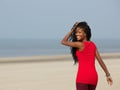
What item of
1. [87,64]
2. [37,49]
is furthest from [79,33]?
[37,49]

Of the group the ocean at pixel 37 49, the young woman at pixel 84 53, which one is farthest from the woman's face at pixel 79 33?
the ocean at pixel 37 49

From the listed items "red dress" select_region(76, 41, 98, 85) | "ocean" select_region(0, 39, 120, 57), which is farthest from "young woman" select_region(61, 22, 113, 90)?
"ocean" select_region(0, 39, 120, 57)

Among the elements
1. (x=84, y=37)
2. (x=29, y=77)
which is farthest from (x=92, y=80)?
(x=29, y=77)

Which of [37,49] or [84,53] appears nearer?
[84,53]

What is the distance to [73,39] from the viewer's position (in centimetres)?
482

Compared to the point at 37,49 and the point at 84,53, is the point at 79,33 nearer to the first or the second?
the point at 84,53

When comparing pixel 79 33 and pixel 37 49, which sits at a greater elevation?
pixel 79 33

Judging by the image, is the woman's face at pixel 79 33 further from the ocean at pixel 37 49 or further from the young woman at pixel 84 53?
the ocean at pixel 37 49

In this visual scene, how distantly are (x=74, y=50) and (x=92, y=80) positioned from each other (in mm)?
364

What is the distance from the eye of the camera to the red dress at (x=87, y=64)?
4715mm

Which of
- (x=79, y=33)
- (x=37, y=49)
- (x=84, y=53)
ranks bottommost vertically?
(x=37, y=49)

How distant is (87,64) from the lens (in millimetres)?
4734

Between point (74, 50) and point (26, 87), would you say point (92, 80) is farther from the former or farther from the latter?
point (26, 87)

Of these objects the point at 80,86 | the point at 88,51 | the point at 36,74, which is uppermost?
the point at 88,51
